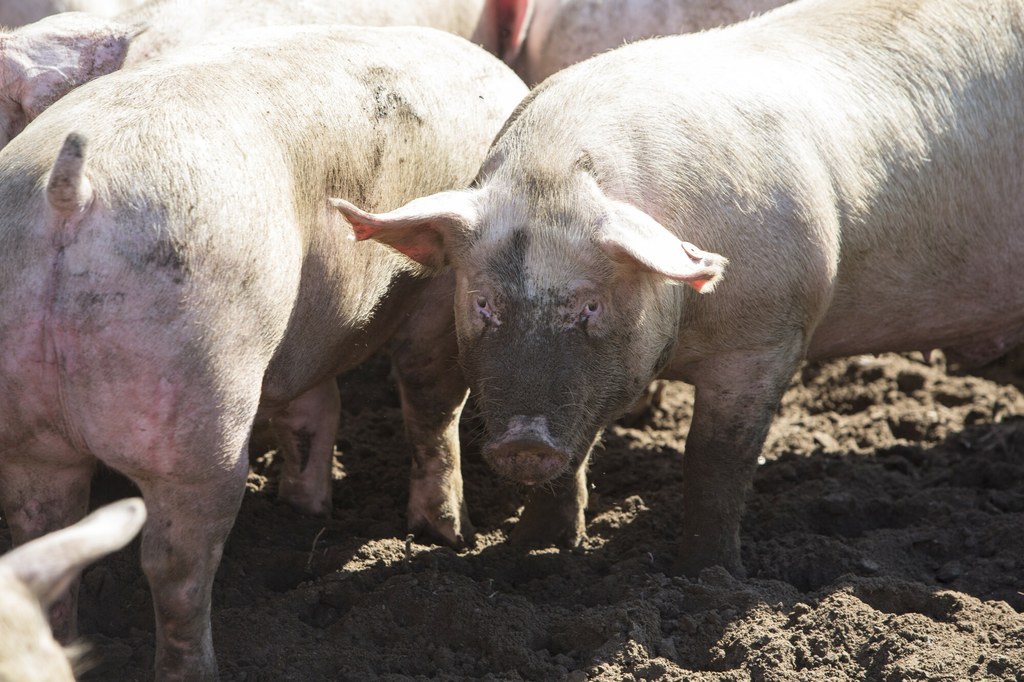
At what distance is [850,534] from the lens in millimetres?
5172

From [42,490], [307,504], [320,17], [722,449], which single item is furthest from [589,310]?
[320,17]

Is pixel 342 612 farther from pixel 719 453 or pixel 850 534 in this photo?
pixel 850 534

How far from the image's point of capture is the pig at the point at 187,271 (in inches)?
132

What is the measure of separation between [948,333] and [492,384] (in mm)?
2189

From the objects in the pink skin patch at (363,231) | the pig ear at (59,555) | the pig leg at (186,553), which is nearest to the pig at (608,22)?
the pink skin patch at (363,231)

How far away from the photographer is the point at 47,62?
4.79 metres

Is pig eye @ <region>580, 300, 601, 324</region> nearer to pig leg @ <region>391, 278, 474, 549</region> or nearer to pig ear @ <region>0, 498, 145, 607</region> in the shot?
pig leg @ <region>391, 278, 474, 549</region>

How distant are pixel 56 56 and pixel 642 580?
2.80 meters

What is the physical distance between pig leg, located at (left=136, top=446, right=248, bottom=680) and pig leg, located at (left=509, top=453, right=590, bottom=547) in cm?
154

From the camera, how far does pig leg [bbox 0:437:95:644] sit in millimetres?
3633

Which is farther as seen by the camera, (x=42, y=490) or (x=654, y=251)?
(x=654, y=251)

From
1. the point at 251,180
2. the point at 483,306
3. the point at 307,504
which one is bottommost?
the point at 307,504

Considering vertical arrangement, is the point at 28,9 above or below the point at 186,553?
above

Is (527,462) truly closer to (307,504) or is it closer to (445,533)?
(445,533)
